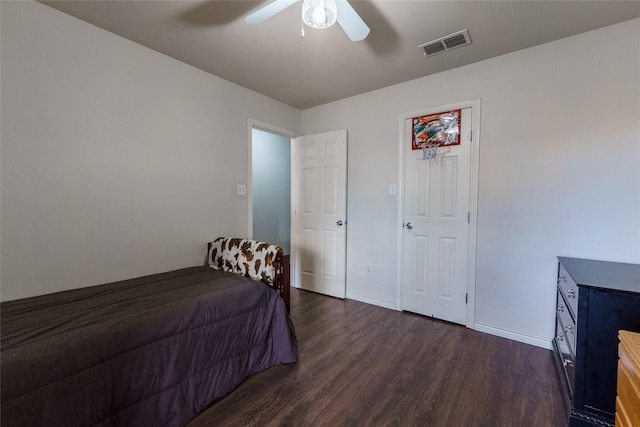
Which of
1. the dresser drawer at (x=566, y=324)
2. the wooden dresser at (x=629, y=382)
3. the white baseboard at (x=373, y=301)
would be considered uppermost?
the wooden dresser at (x=629, y=382)

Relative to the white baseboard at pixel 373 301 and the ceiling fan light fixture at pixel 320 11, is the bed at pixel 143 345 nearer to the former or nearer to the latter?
the white baseboard at pixel 373 301

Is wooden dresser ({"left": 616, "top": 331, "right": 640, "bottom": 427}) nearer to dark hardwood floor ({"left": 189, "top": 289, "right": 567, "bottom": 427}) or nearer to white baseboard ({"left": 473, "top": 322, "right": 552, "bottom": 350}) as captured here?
dark hardwood floor ({"left": 189, "top": 289, "right": 567, "bottom": 427})

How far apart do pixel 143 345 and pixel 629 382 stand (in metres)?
2.00

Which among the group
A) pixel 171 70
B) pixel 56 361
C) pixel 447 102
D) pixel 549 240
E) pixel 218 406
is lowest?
pixel 218 406

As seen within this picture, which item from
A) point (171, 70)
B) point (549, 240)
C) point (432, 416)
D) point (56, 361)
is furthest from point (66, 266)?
point (549, 240)

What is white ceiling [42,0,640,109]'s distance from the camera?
1753 millimetres

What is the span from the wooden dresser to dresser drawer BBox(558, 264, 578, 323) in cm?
57

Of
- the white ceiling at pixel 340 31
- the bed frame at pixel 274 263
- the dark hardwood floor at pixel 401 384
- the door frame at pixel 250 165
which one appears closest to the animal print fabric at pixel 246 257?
the bed frame at pixel 274 263

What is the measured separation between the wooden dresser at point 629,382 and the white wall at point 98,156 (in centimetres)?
281

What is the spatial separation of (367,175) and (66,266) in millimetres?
2790

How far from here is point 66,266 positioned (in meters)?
1.86

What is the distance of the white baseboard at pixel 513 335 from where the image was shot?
2.22 m

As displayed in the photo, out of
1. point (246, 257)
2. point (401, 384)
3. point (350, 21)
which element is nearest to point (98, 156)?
point (246, 257)

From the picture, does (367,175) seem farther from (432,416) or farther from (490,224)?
(432,416)
